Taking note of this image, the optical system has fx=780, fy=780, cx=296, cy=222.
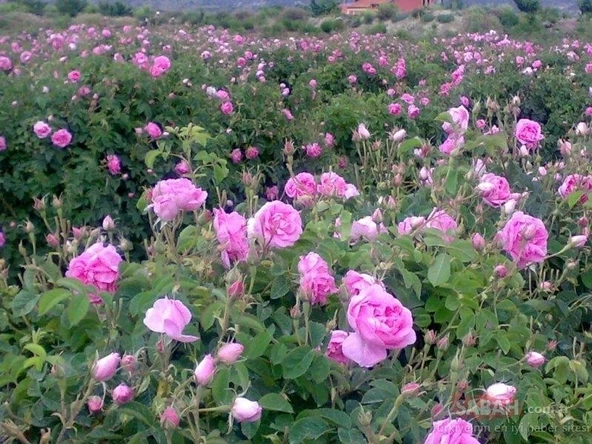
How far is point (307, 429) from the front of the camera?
1.14m

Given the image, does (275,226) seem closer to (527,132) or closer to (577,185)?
(577,185)

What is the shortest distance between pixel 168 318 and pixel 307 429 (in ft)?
0.87

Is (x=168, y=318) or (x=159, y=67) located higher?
(x=168, y=318)

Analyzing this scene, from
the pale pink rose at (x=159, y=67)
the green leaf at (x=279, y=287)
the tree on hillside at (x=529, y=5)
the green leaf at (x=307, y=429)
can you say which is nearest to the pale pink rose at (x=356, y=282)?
the green leaf at (x=279, y=287)

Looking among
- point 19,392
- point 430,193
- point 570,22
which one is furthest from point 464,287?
point 570,22

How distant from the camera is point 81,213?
11.5ft

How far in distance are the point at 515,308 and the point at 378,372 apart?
0.40m

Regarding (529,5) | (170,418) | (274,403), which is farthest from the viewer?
(529,5)

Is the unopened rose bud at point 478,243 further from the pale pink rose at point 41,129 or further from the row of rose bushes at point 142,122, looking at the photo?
the pale pink rose at point 41,129

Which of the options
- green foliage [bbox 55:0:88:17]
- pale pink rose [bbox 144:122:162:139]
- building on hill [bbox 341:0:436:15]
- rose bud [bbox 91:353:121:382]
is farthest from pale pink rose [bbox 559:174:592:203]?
building on hill [bbox 341:0:436:15]

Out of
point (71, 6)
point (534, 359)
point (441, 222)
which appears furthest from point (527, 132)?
point (71, 6)

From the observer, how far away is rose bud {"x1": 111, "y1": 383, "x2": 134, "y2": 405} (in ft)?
3.52

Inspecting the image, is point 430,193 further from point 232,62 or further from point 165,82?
point 232,62

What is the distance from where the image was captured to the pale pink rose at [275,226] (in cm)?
131
